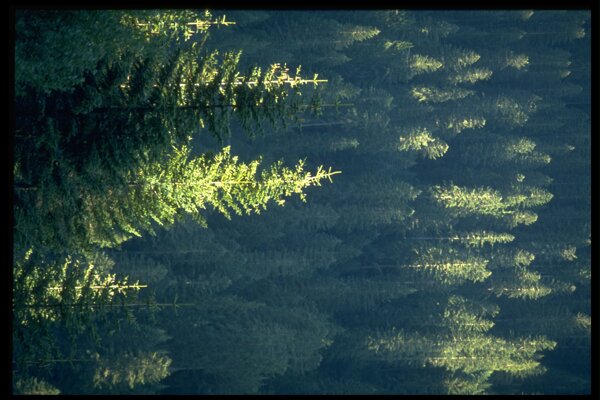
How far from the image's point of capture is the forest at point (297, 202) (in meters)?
16.7

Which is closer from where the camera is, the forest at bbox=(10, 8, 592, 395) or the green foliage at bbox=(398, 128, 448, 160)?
the forest at bbox=(10, 8, 592, 395)

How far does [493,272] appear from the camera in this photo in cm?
5694

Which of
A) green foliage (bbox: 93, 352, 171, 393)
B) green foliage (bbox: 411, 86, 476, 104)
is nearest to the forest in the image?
green foliage (bbox: 93, 352, 171, 393)

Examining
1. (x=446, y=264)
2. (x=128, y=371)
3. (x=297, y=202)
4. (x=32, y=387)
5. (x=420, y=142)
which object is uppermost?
(x=420, y=142)

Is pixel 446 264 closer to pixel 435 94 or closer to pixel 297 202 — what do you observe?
pixel 435 94

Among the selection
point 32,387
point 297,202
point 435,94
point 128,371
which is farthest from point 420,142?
point 32,387

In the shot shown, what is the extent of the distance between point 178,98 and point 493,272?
45.3 m

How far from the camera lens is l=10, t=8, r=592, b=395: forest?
54.9 ft

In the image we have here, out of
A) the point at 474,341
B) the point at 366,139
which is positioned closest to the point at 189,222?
the point at 366,139

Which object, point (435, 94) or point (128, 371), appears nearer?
point (128, 371)

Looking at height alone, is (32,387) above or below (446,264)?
below

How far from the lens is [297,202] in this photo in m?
45.0

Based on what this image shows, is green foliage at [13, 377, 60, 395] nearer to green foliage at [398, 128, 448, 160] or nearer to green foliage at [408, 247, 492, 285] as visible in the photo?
green foliage at [408, 247, 492, 285]

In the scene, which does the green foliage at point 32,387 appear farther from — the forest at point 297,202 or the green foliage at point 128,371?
the green foliage at point 128,371
